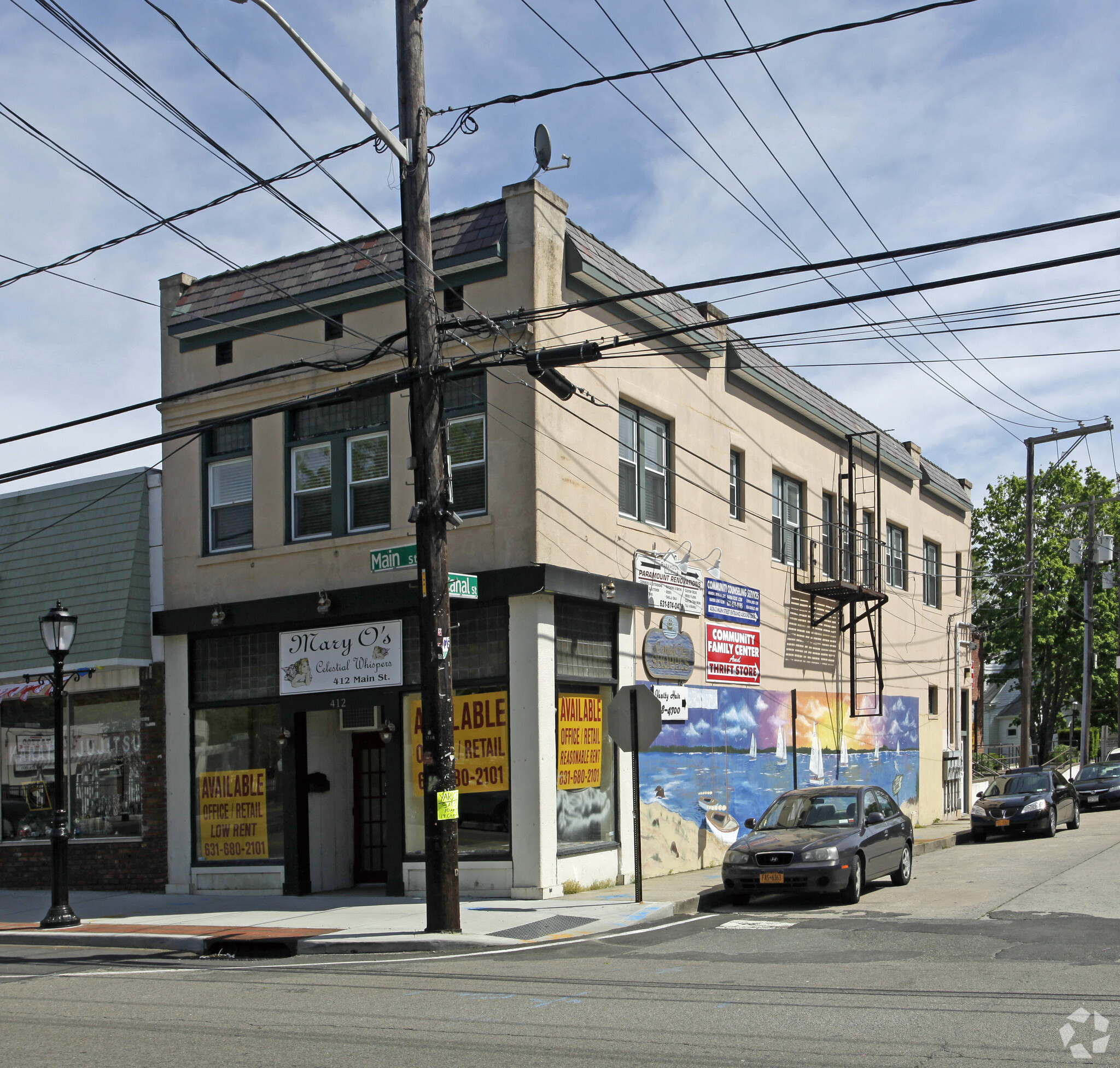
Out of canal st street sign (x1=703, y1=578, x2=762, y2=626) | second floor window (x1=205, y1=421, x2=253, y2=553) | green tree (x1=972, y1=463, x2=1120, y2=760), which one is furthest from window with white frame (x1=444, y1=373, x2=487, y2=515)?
green tree (x1=972, y1=463, x2=1120, y2=760)

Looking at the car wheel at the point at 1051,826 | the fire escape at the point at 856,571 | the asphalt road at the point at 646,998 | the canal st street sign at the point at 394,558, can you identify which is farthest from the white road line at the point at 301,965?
the car wheel at the point at 1051,826

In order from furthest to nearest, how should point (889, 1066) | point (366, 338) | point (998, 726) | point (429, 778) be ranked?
point (998, 726), point (366, 338), point (429, 778), point (889, 1066)

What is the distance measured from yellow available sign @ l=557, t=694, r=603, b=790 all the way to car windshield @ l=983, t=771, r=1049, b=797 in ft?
40.3

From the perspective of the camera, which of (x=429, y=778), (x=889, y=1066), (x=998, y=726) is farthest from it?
(x=998, y=726)

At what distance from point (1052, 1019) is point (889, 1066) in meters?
1.72

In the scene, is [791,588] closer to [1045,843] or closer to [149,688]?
[1045,843]

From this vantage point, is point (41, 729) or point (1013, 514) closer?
point (41, 729)

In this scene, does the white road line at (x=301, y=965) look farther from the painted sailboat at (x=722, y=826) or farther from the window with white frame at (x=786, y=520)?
the window with white frame at (x=786, y=520)

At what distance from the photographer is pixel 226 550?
18.5 meters

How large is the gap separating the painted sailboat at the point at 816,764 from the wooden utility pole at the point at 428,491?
39.3ft

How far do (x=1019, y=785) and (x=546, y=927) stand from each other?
16534 millimetres

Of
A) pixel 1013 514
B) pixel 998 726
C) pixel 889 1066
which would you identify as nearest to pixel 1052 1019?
pixel 889 1066

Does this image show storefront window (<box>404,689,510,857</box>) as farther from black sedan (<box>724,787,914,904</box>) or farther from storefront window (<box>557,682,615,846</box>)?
black sedan (<box>724,787,914,904</box>)

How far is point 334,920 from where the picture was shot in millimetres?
14148
